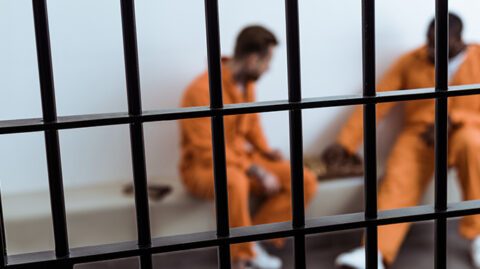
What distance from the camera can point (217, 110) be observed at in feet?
2.32

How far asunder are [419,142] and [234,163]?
933 millimetres

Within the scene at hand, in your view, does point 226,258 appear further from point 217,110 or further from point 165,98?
point 165,98

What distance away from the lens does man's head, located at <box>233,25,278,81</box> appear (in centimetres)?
255

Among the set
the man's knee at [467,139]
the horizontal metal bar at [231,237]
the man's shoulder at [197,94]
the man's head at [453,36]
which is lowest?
the man's knee at [467,139]

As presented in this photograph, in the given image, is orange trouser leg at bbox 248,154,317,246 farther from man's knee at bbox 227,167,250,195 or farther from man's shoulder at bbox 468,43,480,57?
man's shoulder at bbox 468,43,480,57

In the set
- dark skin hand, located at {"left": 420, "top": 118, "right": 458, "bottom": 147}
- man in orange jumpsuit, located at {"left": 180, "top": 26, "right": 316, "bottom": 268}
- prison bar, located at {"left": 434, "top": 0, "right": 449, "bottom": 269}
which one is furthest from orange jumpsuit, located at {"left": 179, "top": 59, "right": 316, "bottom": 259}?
prison bar, located at {"left": 434, "top": 0, "right": 449, "bottom": 269}

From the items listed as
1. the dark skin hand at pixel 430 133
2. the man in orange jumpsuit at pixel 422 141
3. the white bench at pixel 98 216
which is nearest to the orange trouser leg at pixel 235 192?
the white bench at pixel 98 216

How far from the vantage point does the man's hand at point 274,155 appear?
2.94 meters

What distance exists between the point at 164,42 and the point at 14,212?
1.09 metres

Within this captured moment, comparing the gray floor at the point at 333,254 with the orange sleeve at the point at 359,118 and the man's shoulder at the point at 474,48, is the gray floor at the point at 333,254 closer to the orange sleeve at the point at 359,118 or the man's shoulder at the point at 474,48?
the orange sleeve at the point at 359,118

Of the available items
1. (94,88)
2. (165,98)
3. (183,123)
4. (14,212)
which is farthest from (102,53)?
(14,212)

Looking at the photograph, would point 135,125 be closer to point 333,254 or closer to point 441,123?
point 441,123

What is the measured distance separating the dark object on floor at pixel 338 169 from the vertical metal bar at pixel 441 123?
85.8 inches

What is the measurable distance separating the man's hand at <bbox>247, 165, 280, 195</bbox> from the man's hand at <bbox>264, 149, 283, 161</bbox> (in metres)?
0.19
